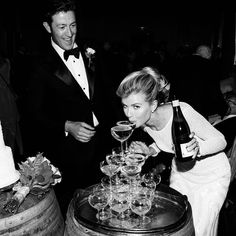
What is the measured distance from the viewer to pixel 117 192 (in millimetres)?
1735

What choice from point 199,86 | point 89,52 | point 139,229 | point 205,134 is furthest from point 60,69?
point 199,86

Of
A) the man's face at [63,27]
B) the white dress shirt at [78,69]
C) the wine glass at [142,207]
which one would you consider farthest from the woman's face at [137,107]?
the man's face at [63,27]

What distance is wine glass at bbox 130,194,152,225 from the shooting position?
5.42 ft

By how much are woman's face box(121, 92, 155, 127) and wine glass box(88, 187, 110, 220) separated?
544 mm

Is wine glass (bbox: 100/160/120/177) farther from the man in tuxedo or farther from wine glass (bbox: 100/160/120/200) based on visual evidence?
the man in tuxedo

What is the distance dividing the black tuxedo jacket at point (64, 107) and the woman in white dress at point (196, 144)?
53 centimetres

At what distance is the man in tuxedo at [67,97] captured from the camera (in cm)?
249

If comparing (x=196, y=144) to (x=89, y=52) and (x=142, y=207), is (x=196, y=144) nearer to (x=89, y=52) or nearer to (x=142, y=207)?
(x=142, y=207)

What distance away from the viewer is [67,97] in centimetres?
260

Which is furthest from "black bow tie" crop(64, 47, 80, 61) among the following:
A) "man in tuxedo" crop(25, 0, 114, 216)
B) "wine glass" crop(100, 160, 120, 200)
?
"wine glass" crop(100, 160, 120, 200)

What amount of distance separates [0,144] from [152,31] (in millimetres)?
10333

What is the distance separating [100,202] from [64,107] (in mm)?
1091

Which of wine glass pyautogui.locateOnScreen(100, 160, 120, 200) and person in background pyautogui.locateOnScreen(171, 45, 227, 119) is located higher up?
wine glass pyautogui.locateOnScreen(100, 160, 120, 200)

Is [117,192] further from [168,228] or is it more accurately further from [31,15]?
[31,15]
